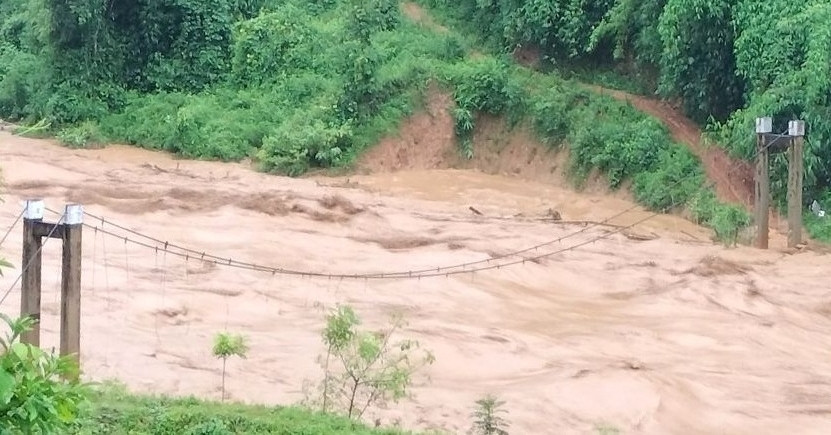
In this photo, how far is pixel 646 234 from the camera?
15664mm

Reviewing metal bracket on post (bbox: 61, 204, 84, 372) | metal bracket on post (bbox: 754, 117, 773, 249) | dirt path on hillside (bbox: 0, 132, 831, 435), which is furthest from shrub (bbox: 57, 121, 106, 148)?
metal bracket on post (bbox: 61, 204, 84, 372)

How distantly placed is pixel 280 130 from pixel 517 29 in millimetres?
5646

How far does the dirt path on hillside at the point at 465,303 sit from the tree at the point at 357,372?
0.22 meters

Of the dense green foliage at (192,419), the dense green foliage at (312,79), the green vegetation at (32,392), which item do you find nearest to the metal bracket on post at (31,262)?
the dense green foliage at (192,419)

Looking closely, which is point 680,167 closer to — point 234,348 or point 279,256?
point 279,256

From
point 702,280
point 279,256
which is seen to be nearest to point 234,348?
point 279,256

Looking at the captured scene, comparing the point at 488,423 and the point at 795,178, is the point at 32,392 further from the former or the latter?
Answer: the point at 795,178

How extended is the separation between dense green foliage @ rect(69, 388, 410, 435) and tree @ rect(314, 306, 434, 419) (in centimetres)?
68

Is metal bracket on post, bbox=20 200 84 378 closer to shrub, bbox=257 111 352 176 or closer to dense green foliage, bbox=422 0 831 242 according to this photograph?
dense green foliage, bbox=422 0 831 242

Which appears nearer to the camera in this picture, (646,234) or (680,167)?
(646,234)

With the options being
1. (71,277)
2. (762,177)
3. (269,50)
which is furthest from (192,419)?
(269,50)

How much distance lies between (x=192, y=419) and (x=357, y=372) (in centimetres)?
185

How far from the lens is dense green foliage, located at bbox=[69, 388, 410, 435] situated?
6547 millimetres

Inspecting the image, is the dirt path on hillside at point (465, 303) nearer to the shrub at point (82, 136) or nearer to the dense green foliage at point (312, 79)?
the dense green foliage at point (312, 79)
